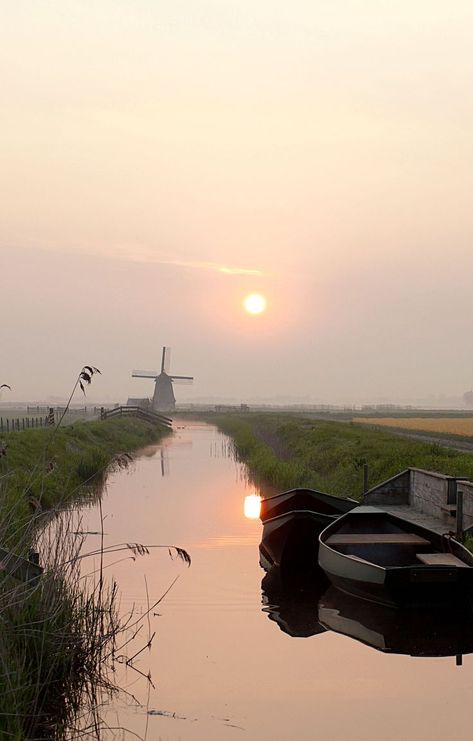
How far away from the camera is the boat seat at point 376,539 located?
16.4m

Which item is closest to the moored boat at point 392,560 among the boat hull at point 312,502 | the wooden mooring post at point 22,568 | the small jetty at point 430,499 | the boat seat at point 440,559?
the boat seat at point 440,559

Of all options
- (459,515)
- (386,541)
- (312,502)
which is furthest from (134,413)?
(459,515)

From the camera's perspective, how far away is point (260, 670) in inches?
448

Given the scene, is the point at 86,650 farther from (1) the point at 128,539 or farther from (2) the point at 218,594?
Answer: (1) the point at 128,539

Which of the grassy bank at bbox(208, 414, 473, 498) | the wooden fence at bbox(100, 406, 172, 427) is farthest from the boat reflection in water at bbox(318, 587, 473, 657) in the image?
the wooden fence at bbox(100, 406, 172, 427)

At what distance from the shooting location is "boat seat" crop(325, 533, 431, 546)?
16.4 meters

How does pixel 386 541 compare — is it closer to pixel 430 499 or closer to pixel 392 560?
pixel 392 560

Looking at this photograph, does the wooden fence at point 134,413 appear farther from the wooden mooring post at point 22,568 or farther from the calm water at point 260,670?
the wooden mooring post at point 22,568

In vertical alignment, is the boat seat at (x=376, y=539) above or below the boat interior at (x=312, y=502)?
below

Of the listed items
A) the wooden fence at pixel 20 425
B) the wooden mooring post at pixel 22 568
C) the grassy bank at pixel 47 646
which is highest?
the wooden fence at pixel 20 425

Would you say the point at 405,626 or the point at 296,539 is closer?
the point at 405,626

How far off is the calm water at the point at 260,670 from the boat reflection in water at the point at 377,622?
0.16 ft

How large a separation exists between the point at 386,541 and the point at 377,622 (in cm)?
295

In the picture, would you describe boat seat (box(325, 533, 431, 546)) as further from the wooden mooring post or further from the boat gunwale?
the wooden mooring post
